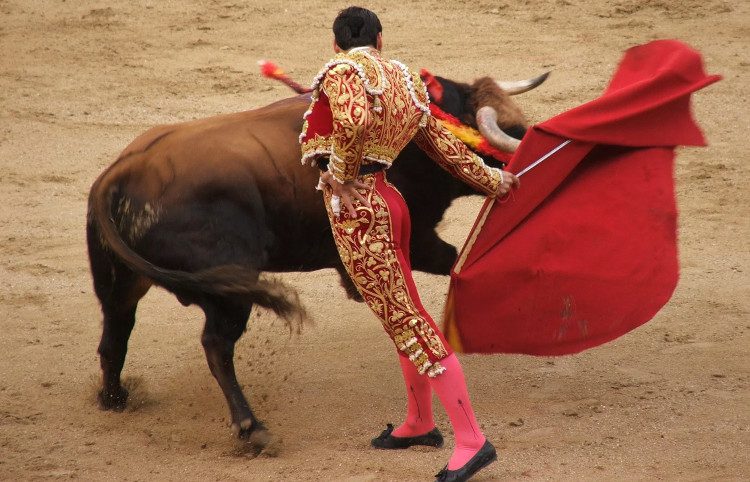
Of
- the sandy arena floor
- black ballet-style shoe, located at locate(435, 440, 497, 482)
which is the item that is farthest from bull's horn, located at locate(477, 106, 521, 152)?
black ballet-style shoe, located at locate(435, 440, 497, 482)

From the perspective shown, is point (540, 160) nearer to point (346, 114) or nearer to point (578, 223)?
point (578, 223)

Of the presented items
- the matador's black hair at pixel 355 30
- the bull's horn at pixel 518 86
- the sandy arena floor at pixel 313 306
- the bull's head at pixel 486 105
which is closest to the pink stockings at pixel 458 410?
the sandy arena floor at pixel 313 306

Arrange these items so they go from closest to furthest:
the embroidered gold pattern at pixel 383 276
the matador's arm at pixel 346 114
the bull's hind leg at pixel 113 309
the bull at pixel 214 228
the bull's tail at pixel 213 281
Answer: the matador's arm at pixel 346 114 < the embroidered gold pattern at pixel 383 276 < the bull's tail at pixel 213 281 < the bull at pixel 214 228 < the bull's hind leg at pixel 113 309

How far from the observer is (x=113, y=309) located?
4359 mm

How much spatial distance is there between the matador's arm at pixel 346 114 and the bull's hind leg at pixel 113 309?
1.17 metres

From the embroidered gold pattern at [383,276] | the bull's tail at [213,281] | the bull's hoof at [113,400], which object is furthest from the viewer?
the bull's hoof at [113,400]

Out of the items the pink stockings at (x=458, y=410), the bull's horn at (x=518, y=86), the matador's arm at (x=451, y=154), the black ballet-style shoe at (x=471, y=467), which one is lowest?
the black ballet-style shoe at (x=471, y=467)

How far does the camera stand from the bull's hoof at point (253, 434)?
3.99m

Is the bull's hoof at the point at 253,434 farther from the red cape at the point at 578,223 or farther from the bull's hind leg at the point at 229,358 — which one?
the red cape at the point at 578,223

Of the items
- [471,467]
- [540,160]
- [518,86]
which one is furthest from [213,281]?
[518,86]

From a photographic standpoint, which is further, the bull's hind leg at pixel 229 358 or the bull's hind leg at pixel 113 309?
the bull's hind leg at pixel 113 309

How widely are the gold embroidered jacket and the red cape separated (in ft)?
1.33

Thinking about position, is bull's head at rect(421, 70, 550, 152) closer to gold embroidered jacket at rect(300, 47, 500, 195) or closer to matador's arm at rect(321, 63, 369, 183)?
gold embroidered jacket at rect(300, 47, 500, 195)

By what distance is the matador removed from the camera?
3.47 m
